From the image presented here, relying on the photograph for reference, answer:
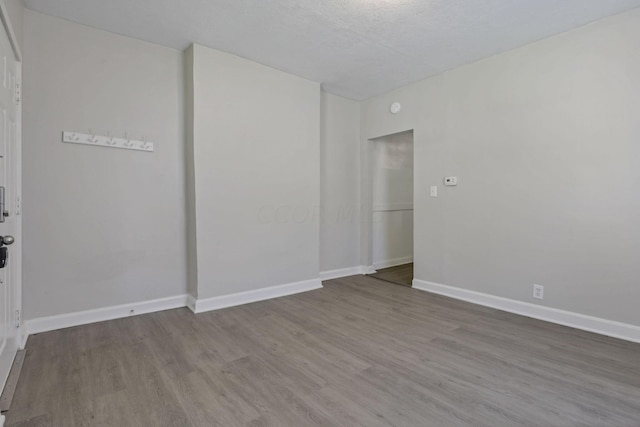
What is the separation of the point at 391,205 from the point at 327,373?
368 cm

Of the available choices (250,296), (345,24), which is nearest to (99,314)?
(250,296)

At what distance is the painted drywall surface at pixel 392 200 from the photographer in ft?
16.5

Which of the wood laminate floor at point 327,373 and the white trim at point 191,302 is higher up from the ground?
the white trim at point 191,302

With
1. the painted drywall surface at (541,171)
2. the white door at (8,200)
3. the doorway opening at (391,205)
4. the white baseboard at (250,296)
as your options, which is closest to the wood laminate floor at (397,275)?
the doorway opening at (391,205)

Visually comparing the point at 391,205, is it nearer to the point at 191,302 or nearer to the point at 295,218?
the point at 295,218

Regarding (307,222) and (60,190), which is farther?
(307,222)

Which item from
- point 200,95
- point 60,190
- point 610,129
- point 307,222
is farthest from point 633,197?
point 60,190

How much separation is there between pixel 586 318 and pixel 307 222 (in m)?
2.89

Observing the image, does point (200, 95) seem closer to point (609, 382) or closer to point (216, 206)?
point (216, 206)

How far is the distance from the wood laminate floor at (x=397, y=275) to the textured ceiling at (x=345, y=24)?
2766mm

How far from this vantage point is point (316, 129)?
399cm

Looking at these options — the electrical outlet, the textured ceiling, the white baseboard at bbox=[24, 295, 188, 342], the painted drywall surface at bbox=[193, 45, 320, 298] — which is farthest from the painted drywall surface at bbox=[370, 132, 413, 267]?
the white baseboard at bbox=[24, 295, 188, 342]

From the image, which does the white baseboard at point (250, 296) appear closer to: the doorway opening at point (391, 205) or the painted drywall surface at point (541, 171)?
the doorway opening at point (391, 205)

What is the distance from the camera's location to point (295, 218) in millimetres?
3830
